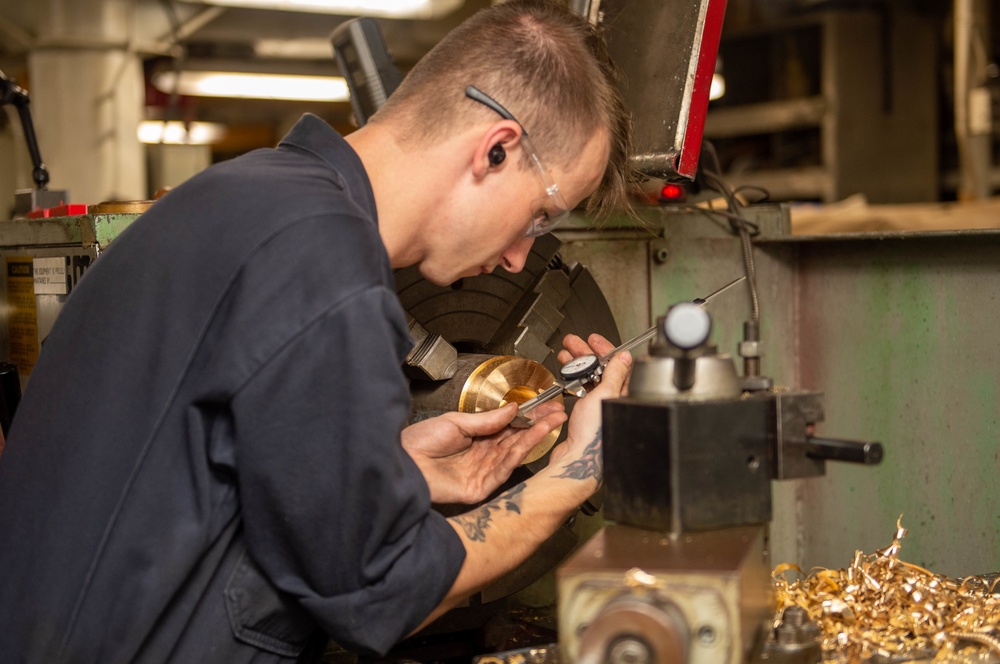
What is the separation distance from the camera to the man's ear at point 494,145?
1070 millimetres

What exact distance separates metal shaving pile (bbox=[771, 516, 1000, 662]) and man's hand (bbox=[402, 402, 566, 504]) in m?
0.33

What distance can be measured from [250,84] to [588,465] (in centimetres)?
368

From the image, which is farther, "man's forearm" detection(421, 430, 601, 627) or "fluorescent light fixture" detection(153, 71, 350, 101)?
"fluorescent light fixture" detection(153, 71, 350, 101)

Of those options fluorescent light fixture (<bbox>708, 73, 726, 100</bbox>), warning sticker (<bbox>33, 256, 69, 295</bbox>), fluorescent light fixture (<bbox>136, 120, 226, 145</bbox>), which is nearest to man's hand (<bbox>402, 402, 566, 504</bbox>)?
warning sticker (<bbox>33, 256, 69, 295</bbox>)

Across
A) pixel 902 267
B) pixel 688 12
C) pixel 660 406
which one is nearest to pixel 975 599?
pixel 660 406

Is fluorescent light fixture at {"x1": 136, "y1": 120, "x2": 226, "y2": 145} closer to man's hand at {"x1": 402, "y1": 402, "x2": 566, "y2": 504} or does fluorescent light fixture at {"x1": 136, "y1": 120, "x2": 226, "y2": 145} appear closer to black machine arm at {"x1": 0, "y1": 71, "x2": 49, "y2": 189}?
black machine arm at {"x1": 0, "y1": 71, "x2": 49, "y2": 189}

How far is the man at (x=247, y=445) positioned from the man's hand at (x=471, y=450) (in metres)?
0.14

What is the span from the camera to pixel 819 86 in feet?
12.8

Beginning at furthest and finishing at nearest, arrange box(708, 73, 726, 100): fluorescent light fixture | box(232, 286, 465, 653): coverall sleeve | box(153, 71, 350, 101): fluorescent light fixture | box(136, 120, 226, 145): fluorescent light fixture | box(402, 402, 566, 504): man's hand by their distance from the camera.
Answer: box(136, 120, 226, 145): fluorescent light fixture → box(153, 71, 350, 101): fluorescent light fixture → box(708, 73, 726, 100): fluorescent light fixture → box(402, 402, 566, 504): man's hand → box(232, 286, 465, 653): coverall sleeve

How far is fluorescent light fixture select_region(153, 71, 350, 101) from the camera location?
4.24m

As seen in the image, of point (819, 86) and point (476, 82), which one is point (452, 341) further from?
point (819, 86)

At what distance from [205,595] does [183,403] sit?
0.64 ft

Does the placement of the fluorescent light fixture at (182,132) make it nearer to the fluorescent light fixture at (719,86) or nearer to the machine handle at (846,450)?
the fluorescent light fixture at (719,86)

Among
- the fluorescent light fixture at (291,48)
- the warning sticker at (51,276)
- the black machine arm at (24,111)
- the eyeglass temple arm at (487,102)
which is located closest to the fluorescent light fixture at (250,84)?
the fluorescent light fixture at (291,48)
